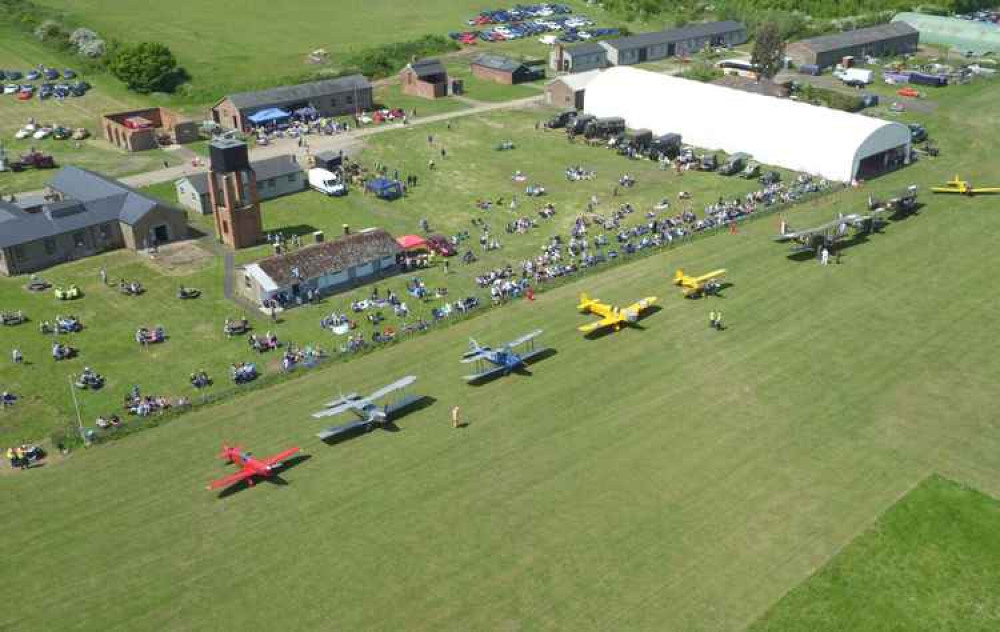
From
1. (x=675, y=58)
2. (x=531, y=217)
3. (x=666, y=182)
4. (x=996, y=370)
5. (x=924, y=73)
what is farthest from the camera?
(x=675, y=58)

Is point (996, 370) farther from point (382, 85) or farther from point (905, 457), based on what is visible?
point (382, 85)

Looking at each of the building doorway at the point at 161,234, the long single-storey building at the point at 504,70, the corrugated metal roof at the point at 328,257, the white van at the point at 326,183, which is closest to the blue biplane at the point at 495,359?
the corrugated metal roof at the point at 328,257

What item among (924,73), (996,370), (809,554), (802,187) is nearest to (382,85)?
(802,187)

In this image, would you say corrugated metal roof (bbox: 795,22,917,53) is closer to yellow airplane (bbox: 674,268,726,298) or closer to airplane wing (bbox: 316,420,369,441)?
yellow airplane (bbox: 674,268,726,298)

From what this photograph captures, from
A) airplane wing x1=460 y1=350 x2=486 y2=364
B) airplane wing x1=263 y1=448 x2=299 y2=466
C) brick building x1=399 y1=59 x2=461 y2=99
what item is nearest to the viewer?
airplane wing x1=263 y1=448 x2=299 y2=466

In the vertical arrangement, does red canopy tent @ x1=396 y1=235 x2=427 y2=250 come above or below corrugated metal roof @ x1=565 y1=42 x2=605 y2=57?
below

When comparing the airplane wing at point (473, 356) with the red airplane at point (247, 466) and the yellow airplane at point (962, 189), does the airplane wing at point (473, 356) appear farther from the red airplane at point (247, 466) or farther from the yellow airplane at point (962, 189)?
the yellow airplane at point (962, 189)

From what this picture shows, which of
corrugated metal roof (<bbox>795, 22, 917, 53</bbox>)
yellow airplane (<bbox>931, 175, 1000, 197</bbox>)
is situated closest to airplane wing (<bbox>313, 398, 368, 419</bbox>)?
yellow airplane (<bbox>931, 175, 1000, 197</bbox>)
